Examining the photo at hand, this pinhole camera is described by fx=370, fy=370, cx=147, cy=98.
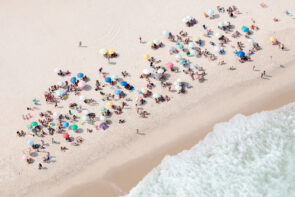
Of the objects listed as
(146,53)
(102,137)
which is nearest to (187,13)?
(146,53)

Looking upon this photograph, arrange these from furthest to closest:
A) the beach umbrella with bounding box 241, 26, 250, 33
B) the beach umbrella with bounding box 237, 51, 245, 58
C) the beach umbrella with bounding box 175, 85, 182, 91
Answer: the beach umbrella with bounding box 241, 26, 250, 33, the beach umbrella with bounding box 237, 51, 245, 58, the beach umbrella with bounding box 175, 85, 182, 91

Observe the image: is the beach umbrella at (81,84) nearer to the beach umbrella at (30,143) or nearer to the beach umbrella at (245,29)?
the beach umbrella at (30,143)

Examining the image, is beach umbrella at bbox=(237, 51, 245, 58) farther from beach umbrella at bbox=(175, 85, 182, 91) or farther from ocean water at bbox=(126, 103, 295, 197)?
beach umbrella at bbox=(175, 85, 182, 91)

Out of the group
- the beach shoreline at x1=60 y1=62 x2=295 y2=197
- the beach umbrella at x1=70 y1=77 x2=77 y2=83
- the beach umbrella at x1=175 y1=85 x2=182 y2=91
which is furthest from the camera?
the beach umbrella at x1=70 y1=77 x2=77 y2=83

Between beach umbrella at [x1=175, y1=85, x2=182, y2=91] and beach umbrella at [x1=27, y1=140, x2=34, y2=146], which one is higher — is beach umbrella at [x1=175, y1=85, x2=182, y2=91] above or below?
above

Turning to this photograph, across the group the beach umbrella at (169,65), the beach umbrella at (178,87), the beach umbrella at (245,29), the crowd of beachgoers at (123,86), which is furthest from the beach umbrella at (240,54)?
the beach umbrella at (178,87)

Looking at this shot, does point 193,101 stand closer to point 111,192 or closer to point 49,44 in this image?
point 111,192

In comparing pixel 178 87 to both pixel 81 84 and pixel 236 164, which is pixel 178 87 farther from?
pixel 81 84

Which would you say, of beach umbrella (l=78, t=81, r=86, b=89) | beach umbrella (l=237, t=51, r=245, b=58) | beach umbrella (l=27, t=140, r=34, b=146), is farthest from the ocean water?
beach umbrella (l=78, t=81, r=86, b=89)
